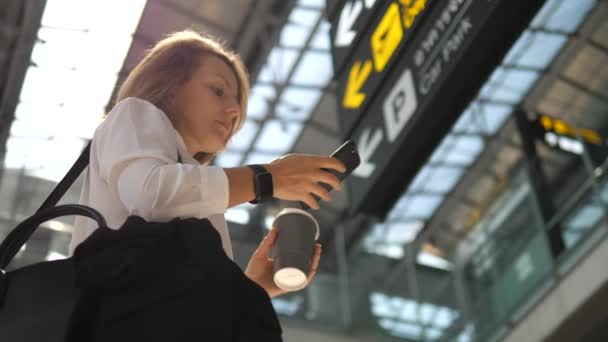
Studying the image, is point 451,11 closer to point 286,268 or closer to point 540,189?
point 286,268

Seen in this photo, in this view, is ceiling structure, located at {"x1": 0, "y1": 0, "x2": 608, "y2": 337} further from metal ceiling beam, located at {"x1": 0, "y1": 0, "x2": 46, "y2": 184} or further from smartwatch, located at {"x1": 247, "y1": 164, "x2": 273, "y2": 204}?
smartwatch, located at {"x1": 247, "y1": 164, "x2": 273, "y2": 204}

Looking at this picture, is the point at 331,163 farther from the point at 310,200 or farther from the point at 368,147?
the point at 368,147

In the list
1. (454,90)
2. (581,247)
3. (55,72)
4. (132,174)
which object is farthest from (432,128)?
(55,72)

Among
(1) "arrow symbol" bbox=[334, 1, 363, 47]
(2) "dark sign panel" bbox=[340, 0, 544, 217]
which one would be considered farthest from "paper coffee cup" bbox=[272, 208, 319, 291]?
(1) "arrow symbol" bbox=[334, 1, 363, 47]

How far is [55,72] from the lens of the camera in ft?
46.9

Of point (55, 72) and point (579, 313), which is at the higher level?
point (55, 72)

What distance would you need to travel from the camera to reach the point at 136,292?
1.61 meters

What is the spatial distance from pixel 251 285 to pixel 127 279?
26 cm

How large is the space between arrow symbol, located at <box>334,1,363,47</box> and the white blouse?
Answer: 307 centimetres

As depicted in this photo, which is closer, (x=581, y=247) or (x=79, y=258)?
(x=79, y=258)

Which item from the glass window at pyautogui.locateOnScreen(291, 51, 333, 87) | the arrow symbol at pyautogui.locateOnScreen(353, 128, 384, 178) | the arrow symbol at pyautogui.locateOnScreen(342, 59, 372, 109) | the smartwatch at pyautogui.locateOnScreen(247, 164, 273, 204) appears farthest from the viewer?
the glass window at pyautogui.locateOnScreen(291, 51, 333, 87)

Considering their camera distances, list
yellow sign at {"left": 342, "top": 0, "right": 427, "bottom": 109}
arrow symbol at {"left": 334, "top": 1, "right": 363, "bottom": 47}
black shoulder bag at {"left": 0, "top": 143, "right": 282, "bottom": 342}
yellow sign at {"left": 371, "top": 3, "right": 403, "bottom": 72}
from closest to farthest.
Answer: black shoulder bag at {"left": 0, "top": 143, "right": 282, "bottom": 342} → yellow sign at {"left": 342, "top": 0, "right": 427, "bottom": 109} → yellow sign at {"left": 371, "top": 3, "right": 403, "bottom": 72} → arrow symbol at {"left": 334, "top": 1, "right": 363, "bottom": 47}

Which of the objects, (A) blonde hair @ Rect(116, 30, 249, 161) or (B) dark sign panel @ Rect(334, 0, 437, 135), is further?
(B) dark sign panel @ Rect(334, 0, 437, 135)

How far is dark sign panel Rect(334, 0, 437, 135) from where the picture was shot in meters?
4.36
